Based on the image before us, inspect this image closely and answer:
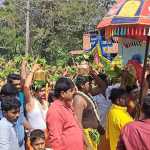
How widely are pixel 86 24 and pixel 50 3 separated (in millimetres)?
3388

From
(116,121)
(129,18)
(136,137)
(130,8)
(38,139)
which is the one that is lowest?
(38,139)

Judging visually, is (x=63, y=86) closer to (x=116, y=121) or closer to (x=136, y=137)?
(x=116, y=121)

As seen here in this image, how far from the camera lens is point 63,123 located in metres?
6.05

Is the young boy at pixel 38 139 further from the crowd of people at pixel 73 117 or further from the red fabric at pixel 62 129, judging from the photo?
the red fabric at pixel 62 129

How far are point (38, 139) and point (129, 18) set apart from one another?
1613mm

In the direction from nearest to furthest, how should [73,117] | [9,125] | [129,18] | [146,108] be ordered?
[146,108] < [9,125] < [129,18] < [73,117]

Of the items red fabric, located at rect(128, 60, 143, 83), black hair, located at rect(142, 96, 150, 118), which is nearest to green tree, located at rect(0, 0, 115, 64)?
red fabric, located at rect(128, 60, 143, 83)

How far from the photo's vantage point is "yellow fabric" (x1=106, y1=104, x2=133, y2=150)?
6.61 m

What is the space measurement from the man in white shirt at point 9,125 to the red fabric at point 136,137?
1304mm

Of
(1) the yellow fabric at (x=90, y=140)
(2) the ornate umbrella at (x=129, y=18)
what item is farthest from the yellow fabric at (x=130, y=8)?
(1) the yellow fabric at (x=90, y=140)

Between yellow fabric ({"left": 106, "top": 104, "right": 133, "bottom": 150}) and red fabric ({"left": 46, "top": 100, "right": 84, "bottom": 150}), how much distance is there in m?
0.59

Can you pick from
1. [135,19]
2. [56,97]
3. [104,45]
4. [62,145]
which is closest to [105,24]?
[135,19]

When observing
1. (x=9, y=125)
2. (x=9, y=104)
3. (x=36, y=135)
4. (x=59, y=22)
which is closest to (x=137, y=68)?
(x=36, y=135)

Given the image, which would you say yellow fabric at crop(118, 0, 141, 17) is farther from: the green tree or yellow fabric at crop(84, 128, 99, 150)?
the green tree
